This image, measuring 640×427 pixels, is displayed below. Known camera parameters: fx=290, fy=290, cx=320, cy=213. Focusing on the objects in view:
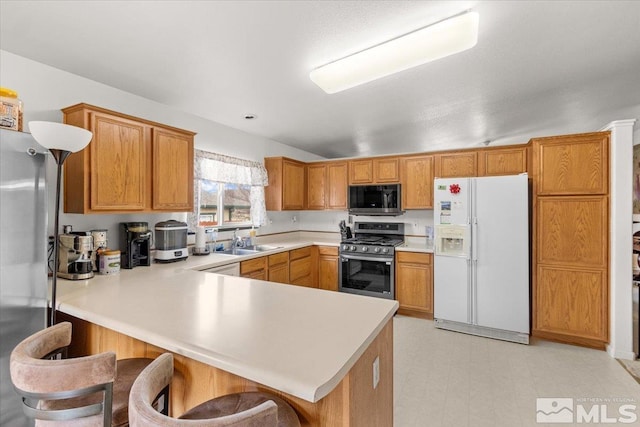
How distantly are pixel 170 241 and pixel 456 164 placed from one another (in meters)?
3.45

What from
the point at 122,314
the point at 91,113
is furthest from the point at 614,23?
the point at 91,113

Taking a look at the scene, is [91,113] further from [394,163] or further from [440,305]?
A: [440,305]

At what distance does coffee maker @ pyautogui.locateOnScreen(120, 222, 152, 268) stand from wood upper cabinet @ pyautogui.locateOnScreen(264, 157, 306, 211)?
6.58 feet

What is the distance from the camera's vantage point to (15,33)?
1780 mm

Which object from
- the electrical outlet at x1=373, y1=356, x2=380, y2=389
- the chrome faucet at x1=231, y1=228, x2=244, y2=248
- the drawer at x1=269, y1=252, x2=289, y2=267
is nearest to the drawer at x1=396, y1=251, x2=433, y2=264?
the drawer at x1=269, y1=252, x2=289, y2=267

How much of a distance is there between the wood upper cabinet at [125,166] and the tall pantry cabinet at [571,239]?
363 centimetres

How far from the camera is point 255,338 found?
1092 mm

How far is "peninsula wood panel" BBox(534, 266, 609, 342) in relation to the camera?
2.78 meters

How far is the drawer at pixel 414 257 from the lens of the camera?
3.63 meters

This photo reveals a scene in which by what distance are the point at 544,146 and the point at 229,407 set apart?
354cm

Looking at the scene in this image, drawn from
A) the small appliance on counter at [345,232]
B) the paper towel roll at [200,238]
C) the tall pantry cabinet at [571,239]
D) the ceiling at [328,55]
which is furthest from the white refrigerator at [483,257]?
the paper towel roll at [200,238]

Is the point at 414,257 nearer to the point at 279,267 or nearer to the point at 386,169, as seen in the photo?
the point at 386,169

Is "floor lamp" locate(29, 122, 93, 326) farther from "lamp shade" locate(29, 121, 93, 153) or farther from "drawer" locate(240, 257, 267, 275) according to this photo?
"drawer" locate(240, 257, 267, 275)

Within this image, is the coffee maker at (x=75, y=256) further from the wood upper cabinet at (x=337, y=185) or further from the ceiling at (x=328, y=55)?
the wood upper cabinet at (x=337, y=185)
